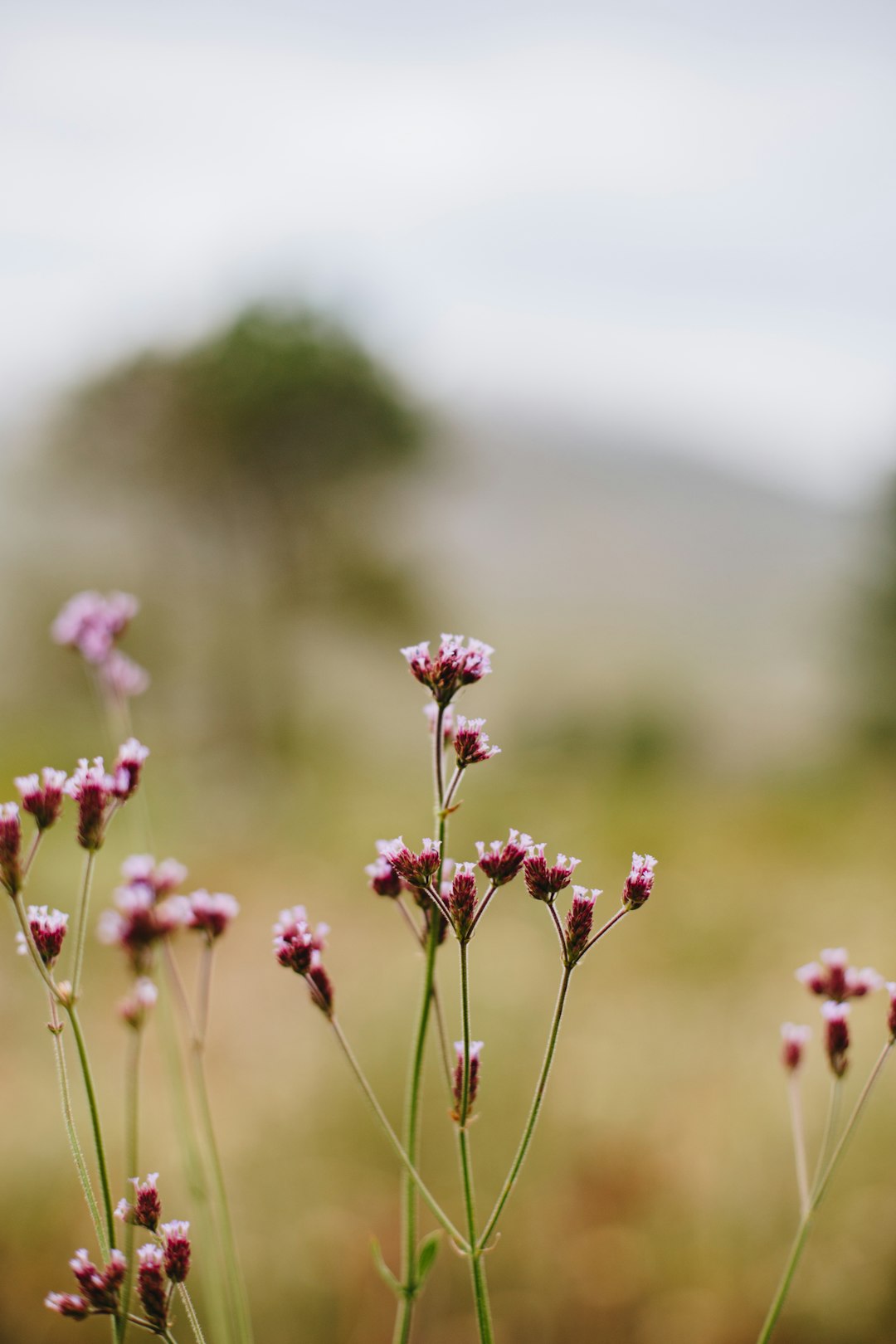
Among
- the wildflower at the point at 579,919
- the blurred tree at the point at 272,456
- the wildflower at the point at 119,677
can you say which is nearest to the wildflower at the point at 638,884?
the wildflower at the point at 579,919

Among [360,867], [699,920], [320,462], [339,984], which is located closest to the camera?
[339,984]

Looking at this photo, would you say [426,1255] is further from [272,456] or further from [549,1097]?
[272,456]

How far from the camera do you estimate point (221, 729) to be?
14.4 m

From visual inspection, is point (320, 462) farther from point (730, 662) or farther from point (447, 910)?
point (730, 662)

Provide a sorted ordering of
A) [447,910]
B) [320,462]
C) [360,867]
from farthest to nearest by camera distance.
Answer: [320,462] → [360,867] → [447,910]

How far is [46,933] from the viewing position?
83cm

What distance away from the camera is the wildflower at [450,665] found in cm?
84

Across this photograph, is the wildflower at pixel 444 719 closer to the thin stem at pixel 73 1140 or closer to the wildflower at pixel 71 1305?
the thin stem at pixel 73 1140

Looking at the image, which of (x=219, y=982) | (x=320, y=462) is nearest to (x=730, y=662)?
(x=320, y=462)

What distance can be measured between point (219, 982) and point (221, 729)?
8.50 meters

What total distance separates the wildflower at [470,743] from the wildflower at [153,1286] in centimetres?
46

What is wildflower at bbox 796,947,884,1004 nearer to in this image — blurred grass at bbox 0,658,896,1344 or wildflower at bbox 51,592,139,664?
blurred grass at bbox 0,658,896,1344

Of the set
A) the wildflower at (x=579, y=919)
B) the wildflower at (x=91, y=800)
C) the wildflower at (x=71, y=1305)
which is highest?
the wildflower at (x=91, y=800)

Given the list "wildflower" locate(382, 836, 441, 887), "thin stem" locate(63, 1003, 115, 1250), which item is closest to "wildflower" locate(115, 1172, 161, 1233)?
"thin stem" locate(63, 1003, 115, 1250)
